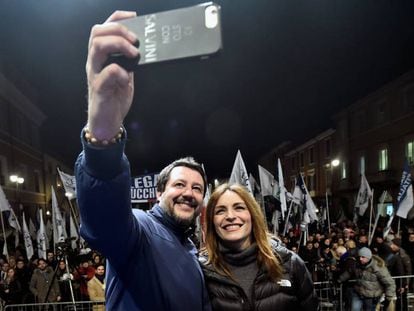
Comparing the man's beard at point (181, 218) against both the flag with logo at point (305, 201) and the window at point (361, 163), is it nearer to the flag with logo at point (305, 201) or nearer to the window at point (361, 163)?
the flag with logo at point (305, 201)

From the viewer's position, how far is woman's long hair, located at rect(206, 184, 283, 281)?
2629 millimetres

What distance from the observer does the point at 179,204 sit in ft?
7.36

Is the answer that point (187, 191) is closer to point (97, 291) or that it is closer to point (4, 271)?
point (97, 291)

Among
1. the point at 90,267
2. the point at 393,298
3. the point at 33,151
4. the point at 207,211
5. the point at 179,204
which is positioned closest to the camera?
the point at 179,204

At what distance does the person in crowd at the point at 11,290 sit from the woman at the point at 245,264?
26.2 ft

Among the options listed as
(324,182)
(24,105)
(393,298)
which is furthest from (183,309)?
(324,182)

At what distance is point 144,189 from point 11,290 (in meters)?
3.67

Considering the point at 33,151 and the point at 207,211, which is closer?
the point at 207,211

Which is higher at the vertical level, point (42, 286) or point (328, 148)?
point (328, 148)

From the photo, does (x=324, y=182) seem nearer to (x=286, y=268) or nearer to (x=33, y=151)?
(x=33, y=151)

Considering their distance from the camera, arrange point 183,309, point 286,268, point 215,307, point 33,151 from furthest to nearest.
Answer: point 33,151
point 286,268
point 215,307
point 183,309

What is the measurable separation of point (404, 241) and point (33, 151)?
34.5 meters

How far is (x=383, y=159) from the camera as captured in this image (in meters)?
33.6

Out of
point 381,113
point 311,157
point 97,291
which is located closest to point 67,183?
point 97,291
